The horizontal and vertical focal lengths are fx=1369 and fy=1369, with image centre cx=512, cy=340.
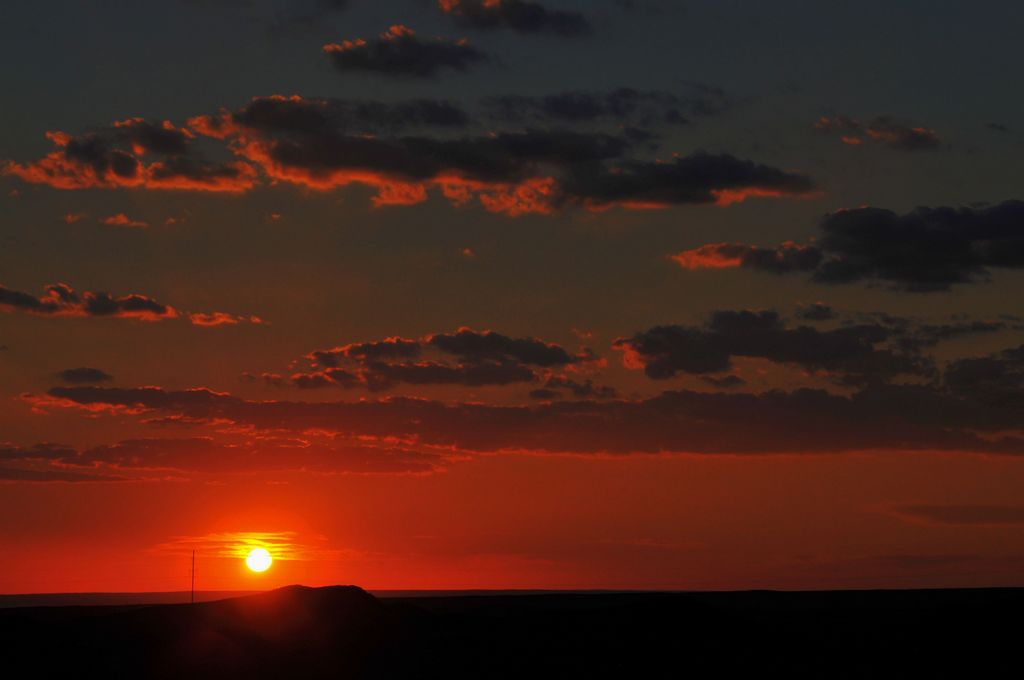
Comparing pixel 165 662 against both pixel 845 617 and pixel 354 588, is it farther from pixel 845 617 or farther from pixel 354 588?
pixel 845 617

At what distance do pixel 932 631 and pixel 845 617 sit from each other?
18108 millimetres

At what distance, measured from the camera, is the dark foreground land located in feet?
224

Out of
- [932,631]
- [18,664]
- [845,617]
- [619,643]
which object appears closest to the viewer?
[18,664]

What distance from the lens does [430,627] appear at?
253ft

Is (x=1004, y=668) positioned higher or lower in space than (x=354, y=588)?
lower

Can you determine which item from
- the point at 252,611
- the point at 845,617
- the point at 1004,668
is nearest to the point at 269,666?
the point at 252,611

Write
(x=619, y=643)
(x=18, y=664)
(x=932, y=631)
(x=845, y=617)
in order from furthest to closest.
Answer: (x=845, y=617)
(x=932, y=631)
(x=619, y=643)
(x=18, y=664)

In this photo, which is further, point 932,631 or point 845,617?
point 845,617

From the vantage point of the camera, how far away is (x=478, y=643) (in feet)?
243

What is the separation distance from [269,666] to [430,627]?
11.6 m

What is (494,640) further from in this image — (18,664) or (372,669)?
(18,664)

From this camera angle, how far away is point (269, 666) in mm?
68312

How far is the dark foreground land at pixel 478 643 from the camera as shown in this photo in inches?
2682

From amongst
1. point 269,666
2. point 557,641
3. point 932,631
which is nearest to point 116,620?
point 269,666
